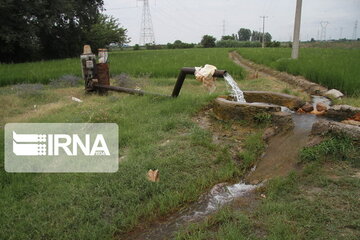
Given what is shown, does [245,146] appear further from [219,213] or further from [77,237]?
[77,237]

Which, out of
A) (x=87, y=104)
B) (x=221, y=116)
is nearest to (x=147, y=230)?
(x=221, y=116)

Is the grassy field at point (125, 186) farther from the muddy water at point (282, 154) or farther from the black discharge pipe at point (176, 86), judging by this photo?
the black discharge pipe at point (176, 86)

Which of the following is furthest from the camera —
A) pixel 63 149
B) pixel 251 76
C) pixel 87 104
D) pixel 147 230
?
pixel 251 76

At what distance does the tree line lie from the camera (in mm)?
15648

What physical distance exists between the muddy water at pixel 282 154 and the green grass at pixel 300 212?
0.25 metres

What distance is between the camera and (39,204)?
2.52 m

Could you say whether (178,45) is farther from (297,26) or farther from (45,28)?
(297,26)

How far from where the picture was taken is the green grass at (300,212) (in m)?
2.02

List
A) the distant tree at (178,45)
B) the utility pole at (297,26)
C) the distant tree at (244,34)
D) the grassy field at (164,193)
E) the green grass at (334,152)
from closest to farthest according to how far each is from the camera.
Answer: the grassy field at (164,193) < the green grass at (334,152) < the utility pole at (297,26) < the distant tree at (178,45) < the distant tree at (244,34)

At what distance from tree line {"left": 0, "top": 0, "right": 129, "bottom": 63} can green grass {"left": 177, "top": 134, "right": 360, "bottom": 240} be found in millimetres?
15980

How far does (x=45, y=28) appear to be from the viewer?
58.9 ft

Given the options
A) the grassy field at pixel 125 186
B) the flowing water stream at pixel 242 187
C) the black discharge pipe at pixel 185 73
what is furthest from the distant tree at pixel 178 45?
the flowing water stream at pixel 242 187

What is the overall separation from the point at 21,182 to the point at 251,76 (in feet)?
26.2

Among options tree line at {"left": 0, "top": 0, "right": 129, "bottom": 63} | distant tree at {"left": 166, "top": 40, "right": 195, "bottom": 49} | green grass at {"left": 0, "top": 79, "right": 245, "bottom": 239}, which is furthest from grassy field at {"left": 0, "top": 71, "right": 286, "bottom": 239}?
distant tree at {"left": 166, "top": 40, "right": 195, "bottom": 49}
